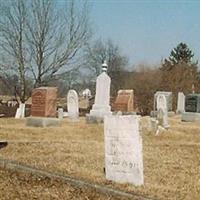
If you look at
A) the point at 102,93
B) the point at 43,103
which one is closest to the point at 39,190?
the point at 43,103

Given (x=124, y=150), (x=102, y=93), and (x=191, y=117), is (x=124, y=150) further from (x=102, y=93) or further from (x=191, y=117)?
(x=191, y=117)

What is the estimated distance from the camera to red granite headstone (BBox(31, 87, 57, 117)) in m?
18.3

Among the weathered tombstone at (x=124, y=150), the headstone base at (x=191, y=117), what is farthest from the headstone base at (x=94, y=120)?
the weathered tombstone at (x=124, y=150)

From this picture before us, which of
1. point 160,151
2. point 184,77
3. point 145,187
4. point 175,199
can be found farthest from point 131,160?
point 184,77

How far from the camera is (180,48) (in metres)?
72.7

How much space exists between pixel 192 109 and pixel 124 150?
1935 cm

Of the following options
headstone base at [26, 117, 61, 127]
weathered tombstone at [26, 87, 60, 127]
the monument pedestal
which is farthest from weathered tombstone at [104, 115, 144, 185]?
the monument pedestal

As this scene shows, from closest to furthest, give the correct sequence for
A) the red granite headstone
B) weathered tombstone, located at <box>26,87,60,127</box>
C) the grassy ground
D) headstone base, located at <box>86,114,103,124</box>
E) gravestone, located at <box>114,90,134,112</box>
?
the grassy ground → weathered tombstone, located at <box>26,87,60,127</box> → the red granite headstone → headstone base, located at <box>86,114,103,124</box> → gravestone, located at <box>114,90,134,112</box>

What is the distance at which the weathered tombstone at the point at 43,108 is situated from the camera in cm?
1773

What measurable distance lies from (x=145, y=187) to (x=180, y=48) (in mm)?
67127

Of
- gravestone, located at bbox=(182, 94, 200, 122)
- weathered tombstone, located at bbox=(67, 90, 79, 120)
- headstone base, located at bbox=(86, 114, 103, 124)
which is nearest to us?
headstone base, located at bbox=(86, 114, 103, 124)

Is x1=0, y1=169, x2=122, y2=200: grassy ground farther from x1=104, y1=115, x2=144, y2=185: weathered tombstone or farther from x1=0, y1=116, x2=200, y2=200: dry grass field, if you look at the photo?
x1=104, y1=115, x2=144, y2=185: weathered tombstone

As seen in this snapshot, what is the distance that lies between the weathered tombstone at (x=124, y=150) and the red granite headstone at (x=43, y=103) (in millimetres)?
10837

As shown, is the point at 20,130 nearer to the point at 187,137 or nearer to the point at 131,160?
the point at 187,137
